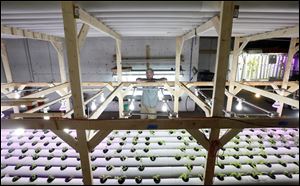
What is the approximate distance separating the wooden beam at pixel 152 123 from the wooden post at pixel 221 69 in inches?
7.9

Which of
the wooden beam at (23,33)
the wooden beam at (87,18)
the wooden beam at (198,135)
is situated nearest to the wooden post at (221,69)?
the wooden beam at (198,135)

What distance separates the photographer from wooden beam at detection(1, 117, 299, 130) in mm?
2707

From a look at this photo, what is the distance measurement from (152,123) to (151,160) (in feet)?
5.57

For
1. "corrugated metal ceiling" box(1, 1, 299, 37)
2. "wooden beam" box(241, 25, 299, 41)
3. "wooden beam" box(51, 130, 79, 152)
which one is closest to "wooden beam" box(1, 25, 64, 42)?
"corrugated metal ceiling" box(1, 1, 299, 37)

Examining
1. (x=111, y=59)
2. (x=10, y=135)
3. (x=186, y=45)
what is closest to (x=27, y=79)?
(x=111, y=59)

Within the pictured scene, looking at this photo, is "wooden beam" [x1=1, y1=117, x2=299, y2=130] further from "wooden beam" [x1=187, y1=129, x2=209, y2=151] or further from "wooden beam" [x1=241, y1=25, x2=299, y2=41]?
"wooden beam" [x1=241, y1=25, x2=299, y2=41]

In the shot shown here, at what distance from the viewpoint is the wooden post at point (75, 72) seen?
2.39 m

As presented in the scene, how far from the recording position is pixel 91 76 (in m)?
11.0

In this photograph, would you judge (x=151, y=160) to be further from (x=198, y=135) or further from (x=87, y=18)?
(x=87, y=18)

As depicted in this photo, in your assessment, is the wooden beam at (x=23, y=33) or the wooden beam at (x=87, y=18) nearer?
the wooden beam at (x=87, y=18)

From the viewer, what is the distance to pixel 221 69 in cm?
264

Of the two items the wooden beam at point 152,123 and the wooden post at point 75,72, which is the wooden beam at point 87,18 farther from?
the wooden beam at point 152,123

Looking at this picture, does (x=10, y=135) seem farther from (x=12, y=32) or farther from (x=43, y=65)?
(x=43, y=65)

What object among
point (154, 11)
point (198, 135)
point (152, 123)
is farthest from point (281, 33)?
point (152, 123)
